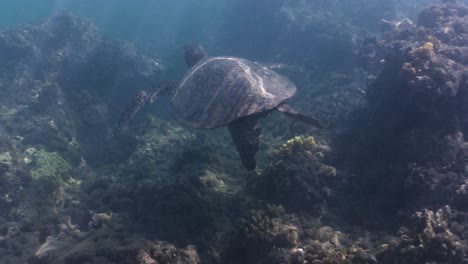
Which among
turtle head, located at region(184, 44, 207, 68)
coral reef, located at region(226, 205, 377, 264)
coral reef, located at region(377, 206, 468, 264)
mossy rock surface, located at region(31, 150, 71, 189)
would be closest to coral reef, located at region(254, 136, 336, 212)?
coral reef, located at region(226, 205, 377, 264)

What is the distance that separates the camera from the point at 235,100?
6.71 meters

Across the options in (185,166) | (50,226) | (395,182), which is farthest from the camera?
(185,166)

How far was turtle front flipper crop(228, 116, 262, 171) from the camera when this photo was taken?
6250 mm

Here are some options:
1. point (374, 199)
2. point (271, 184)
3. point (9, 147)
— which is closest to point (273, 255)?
point (271, 184)

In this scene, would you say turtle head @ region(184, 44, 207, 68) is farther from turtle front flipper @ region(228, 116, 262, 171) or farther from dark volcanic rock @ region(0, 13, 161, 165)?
turtle front flipper @ region(228, 116, 262, 171)

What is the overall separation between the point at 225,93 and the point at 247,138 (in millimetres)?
1319

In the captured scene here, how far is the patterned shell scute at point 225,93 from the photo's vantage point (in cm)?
656

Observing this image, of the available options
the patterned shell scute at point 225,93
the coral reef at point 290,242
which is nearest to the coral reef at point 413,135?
the coral reef at point 290,242

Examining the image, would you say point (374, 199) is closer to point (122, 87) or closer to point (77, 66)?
point (122, 87)

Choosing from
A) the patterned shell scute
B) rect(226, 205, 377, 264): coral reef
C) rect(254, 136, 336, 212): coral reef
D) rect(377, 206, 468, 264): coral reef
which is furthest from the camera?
the patterned shell scute

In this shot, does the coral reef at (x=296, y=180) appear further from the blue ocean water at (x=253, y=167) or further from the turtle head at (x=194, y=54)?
the turtle head at (x=194, y=54)

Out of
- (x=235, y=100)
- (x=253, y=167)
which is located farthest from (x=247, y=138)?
(x=235, y=100)

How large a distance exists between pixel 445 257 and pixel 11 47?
19.8m

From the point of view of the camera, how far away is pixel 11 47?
53.0ft
